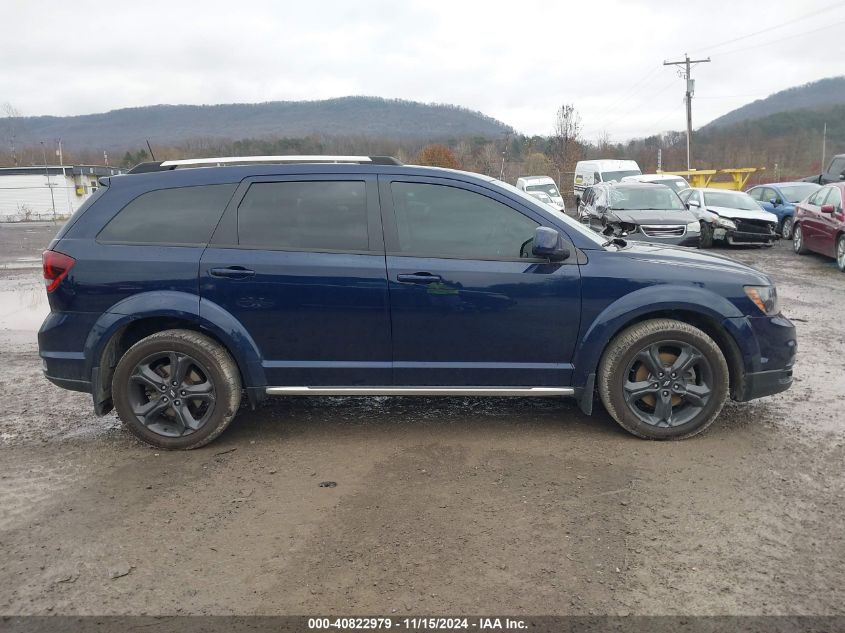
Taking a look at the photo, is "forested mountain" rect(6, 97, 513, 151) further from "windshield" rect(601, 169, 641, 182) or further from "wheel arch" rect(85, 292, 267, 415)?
"wheel arch" rect(85, 292, 267, 415)

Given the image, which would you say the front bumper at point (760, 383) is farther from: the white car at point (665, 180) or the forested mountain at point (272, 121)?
the forested mountain at point (272, 121)

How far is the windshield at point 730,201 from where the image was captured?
54.9 feet

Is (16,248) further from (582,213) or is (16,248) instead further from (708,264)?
(708,264)

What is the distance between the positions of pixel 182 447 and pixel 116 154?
314 ft

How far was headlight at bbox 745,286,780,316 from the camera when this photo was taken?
4.25 metres

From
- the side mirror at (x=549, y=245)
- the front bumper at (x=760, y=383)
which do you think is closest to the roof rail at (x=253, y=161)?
the side mirror at (x=549, y=245)

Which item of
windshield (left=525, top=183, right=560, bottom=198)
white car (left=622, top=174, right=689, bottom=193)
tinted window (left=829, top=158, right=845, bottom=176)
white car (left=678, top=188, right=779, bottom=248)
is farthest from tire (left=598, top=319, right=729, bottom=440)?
windshield (left=525, top=183, right=560, bottom=198)

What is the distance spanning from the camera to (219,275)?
416cm

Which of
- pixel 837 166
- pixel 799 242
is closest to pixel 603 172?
pixel 837 166

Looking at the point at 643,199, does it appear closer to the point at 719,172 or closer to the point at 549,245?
the point at 549,245

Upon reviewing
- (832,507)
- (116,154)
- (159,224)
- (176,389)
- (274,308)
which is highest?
(116,154)

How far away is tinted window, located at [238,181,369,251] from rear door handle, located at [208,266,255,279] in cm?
19

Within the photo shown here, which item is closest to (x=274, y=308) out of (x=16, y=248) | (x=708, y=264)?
(x=708, y=264)

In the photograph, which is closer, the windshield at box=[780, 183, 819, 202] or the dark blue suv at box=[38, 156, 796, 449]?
the dark blue suv at box=[38, 156, 796, 449]
